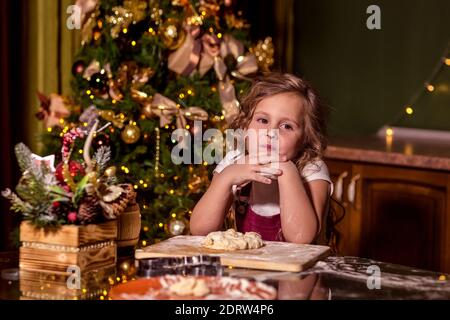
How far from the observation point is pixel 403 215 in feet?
12.0

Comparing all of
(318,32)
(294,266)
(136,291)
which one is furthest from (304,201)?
(318,32)

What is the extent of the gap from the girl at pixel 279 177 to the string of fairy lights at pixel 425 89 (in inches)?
79.5

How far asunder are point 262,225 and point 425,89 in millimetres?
2283

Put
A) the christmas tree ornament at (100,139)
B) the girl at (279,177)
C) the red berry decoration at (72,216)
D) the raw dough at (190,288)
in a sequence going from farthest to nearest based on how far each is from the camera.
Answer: the christmas tree ornament at (100,139), the girl at (279,177), the red berry decoration at (72,216), the raw dough at (190,288)

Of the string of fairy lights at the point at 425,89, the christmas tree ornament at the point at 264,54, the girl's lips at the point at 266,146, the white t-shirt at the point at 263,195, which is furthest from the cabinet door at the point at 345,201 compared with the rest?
the girl's lips at the point at 266,146

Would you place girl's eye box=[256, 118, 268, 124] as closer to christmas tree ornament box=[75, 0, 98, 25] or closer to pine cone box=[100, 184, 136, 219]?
pine cone box=[100, 184, 136, 219]

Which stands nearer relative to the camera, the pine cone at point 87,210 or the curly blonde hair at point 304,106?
the pine cone at point 87,210

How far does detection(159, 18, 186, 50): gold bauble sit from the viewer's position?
342 centimetres

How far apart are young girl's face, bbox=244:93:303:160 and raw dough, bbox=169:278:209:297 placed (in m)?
0.75

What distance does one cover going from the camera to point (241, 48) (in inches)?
140

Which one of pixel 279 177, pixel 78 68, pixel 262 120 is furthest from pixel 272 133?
pixel 78 68

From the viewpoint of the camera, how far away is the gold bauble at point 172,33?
342 centimetres

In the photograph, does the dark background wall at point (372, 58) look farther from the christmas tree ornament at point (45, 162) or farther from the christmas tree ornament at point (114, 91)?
the christmas tree ornament at point (45, 162)

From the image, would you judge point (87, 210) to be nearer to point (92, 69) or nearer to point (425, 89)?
point (92, 69)
